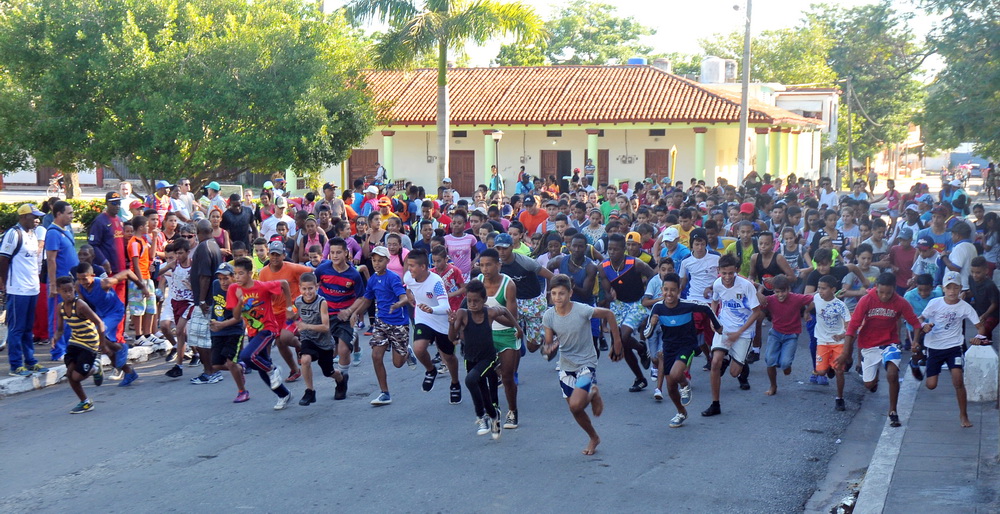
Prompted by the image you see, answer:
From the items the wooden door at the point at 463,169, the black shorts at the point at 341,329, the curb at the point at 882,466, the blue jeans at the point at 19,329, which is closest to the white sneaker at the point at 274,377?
the black shorts at the point at 341,329

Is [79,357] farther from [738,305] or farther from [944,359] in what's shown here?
[944,359]

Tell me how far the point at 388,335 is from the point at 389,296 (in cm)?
37

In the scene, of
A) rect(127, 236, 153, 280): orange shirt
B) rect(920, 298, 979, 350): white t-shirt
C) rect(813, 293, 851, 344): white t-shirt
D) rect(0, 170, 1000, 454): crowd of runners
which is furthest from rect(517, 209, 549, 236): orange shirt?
rect(920, 298, 979, 350): white t-shirt

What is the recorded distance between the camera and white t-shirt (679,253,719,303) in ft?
36.3

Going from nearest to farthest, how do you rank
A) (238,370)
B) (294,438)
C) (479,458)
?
(479,458)
(294,438)
(238,370)

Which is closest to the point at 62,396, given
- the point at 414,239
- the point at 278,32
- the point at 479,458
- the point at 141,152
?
the point at 479,458

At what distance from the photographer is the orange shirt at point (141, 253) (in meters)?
11.9

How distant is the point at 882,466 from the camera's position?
7875mm

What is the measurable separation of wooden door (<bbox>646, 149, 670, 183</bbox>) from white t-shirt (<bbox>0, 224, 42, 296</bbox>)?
3066 cm

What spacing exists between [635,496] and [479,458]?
141 centimetres

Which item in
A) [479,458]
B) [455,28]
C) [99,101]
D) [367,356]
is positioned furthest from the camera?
[455,28]

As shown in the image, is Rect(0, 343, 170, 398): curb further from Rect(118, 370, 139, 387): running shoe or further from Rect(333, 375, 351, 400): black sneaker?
Rect(333, 375, 351, 400): black sneaker

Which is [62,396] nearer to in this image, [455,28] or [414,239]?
[414,239]

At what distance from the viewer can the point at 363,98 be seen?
27.0 m
